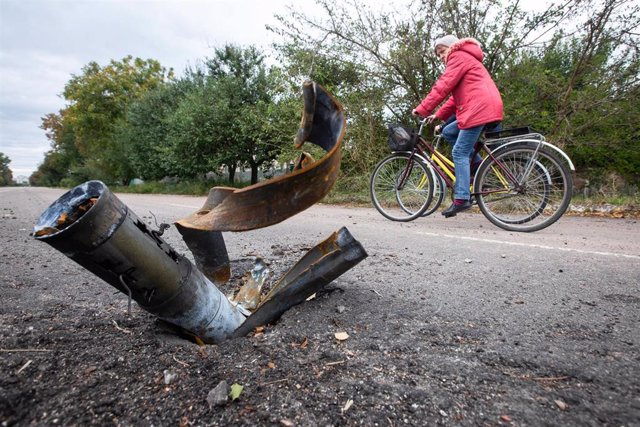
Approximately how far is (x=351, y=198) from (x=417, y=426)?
26.3 ft

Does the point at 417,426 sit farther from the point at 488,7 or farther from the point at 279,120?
the point at 279,120

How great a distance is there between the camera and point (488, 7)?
748 centimetres

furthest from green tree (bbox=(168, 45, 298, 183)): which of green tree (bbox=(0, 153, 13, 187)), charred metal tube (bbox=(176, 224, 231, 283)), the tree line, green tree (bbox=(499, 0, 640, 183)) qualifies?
green tree (bbox=(0, 153, 13, 187))

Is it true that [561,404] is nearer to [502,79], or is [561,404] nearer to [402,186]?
[402,186]

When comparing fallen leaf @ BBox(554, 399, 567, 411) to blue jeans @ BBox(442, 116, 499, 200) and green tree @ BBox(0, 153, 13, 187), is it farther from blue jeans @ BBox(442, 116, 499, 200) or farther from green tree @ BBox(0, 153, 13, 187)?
green tree @ BBox(0, 153, 13, 187)

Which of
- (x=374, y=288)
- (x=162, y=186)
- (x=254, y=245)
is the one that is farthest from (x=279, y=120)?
(x=162, y=186)

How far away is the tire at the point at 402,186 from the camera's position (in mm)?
4852

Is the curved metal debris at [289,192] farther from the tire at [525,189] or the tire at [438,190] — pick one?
the tire at [438,190]

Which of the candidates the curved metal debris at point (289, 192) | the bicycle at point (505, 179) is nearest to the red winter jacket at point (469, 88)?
the bicycle at point (505, 179)

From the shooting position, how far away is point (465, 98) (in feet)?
13.2

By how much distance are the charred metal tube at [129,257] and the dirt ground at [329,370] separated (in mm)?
123

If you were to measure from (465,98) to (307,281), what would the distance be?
3.51m

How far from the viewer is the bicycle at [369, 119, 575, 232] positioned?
150 inches

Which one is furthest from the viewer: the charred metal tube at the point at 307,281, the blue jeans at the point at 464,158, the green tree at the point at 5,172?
the green tree at the point at 5,172
